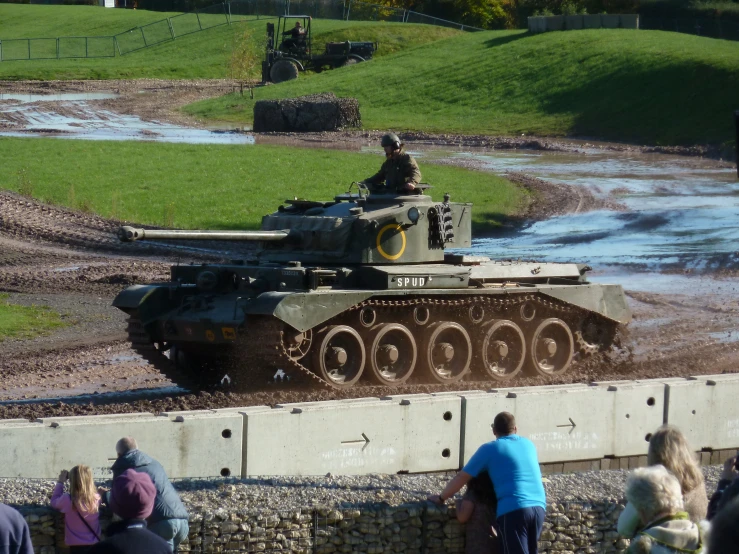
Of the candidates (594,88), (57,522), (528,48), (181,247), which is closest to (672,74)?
(594,88)

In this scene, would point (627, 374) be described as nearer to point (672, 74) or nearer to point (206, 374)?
point (206, 374)

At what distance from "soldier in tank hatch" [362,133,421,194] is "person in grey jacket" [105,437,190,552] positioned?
355 inches

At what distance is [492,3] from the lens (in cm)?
8038

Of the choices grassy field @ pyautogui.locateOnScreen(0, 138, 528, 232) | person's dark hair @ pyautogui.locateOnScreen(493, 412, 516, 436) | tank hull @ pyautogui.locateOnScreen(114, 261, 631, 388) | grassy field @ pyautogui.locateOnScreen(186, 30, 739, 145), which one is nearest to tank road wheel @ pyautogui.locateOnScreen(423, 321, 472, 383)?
Result: tank hull @ pyautogui.locateOnScreen(114, 261, 631, 388)

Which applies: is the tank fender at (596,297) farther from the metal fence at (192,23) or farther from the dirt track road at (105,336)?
the metal fence at (192,23)

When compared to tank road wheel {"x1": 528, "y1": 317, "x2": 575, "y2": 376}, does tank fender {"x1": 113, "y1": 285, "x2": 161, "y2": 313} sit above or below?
above

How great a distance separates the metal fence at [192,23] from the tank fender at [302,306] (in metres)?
61.0

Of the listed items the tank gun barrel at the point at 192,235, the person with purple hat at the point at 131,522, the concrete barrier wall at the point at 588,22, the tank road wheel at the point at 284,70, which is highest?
the concrete barrier wall at the point at 588,22

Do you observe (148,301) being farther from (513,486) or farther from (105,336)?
(513,486)

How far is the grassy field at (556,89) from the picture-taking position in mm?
45875

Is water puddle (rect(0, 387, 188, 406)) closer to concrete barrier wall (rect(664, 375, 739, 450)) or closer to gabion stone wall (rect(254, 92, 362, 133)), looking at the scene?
concrete barrier wall (rect(664, 375, 739, 450))

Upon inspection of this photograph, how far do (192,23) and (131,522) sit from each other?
77597 millimetres

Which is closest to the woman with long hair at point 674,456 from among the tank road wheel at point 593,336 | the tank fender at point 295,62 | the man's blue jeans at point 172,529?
the man's blue jeans at point 172,529

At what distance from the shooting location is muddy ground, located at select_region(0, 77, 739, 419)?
15.1m
